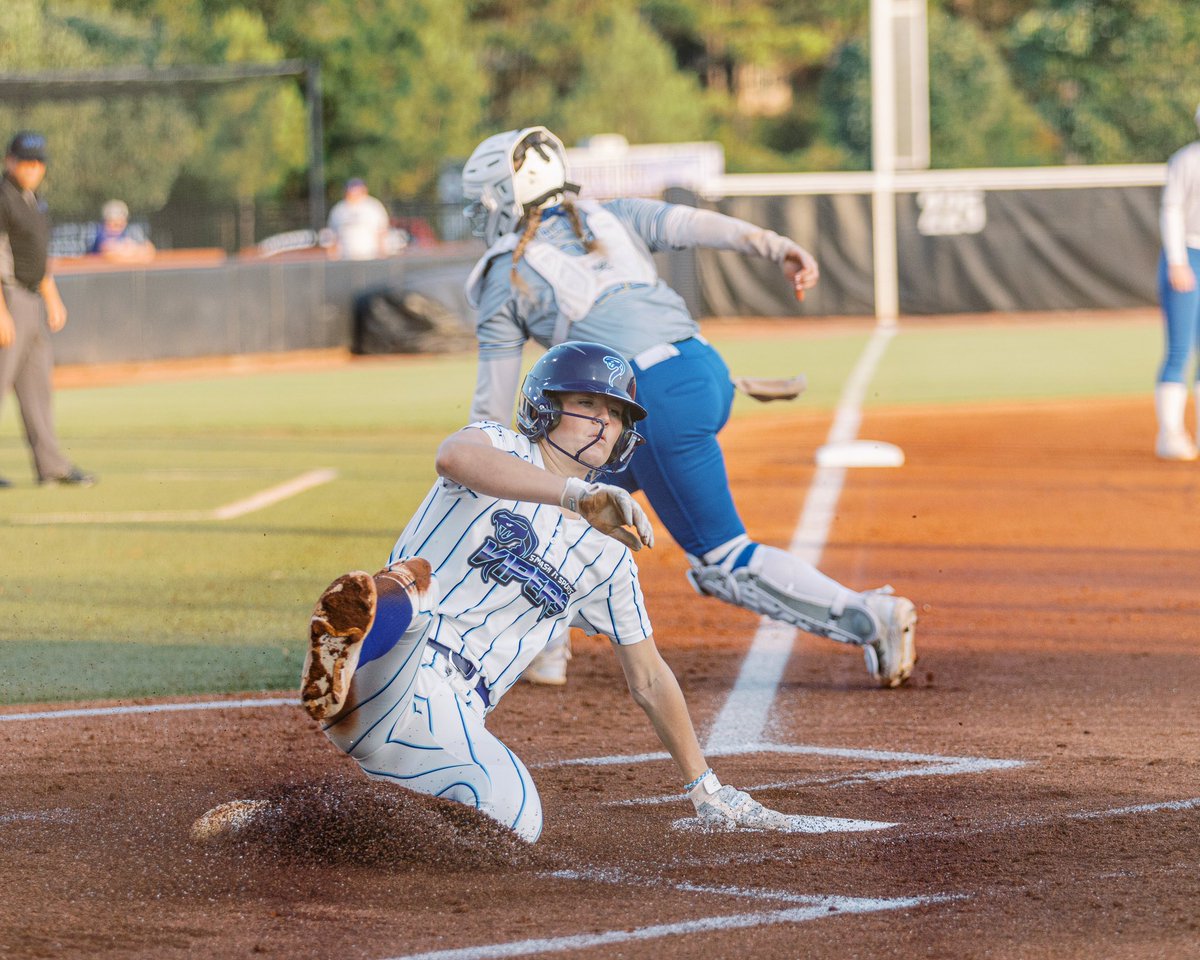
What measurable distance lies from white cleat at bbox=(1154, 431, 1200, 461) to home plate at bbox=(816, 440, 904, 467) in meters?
1.71

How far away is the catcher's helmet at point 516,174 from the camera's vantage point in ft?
18.4

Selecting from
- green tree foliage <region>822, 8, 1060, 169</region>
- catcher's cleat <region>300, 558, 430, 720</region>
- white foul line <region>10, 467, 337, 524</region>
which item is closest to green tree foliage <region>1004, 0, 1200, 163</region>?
green tree foliage <region>822, 8, 1060, 169</region>

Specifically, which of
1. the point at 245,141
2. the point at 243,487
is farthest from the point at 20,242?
the point at 245,141

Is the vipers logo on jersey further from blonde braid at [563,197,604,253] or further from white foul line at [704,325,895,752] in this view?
blonde braid at [563,197,604,253]

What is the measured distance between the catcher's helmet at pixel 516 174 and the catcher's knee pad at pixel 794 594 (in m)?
1.34

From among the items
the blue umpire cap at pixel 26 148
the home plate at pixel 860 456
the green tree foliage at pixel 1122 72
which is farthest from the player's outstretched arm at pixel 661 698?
the green tree foliage at pixel 1122 72

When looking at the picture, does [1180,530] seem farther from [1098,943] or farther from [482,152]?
[1098,943]

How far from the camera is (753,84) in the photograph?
5662cm

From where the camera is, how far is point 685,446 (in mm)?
5500

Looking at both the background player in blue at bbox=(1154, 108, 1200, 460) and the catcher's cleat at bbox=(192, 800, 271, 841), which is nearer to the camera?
the catcher's cleat at bbox=(192, 800, 271, 841)

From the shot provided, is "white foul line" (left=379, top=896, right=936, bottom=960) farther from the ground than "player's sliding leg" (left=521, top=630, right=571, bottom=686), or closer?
farther from the ground

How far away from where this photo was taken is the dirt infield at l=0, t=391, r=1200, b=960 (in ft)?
11.6

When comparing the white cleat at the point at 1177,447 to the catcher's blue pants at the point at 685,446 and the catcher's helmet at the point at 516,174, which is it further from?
the catcher's helmet at the point at 516,174

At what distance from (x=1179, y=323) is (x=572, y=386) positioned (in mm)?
7671
